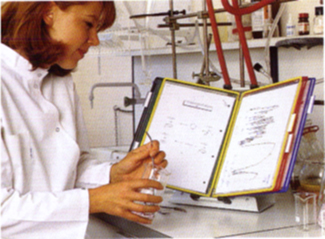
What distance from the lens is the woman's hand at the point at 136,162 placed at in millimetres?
1168

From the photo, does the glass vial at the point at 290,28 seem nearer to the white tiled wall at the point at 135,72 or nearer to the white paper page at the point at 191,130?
the white tiled wall at the point at 135,72

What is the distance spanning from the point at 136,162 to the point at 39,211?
0.99ft

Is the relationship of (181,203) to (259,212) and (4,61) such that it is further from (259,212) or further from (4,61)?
(4,61)

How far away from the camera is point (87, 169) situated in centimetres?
136

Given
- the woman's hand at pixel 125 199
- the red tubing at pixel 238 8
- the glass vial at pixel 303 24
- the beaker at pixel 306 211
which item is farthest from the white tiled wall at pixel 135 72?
the woman's hand at pixel 125 199

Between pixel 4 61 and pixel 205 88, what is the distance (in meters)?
0.55

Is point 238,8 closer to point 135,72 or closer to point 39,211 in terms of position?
point 39,211

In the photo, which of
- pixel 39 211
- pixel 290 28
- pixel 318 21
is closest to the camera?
pixel 39 211

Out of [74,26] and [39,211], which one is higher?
[74,26]

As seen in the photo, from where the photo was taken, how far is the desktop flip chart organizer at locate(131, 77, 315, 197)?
110cm

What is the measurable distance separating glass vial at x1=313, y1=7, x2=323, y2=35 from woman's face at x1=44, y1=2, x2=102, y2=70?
91 cm

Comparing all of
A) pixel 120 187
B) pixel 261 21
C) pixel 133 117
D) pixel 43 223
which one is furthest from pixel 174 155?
pixel 133 117

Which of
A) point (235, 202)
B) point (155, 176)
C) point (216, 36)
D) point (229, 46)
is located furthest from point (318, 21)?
point (155, 176)

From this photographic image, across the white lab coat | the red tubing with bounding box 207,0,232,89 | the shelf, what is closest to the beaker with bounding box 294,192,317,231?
the red tubing with bounding box 207,0,232,89
